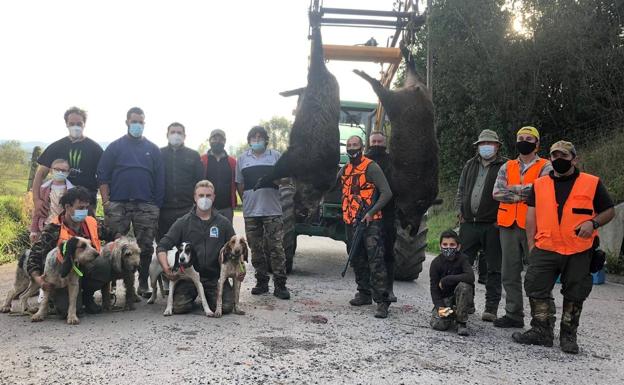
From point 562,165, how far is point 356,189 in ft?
7.21

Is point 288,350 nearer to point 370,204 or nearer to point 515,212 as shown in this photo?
point 370,204

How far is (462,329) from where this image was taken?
16.0 ft

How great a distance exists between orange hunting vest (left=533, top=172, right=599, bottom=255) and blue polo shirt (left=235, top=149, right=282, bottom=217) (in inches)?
126

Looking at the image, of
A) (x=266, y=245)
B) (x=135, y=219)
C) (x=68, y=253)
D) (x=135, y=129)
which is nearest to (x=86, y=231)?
(x=68, y=253)

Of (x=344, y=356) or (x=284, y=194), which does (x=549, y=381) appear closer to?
(x=344, y=356)

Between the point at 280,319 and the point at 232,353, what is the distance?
3.99 feet

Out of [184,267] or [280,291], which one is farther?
[280,291]

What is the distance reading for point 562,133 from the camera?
601 inches

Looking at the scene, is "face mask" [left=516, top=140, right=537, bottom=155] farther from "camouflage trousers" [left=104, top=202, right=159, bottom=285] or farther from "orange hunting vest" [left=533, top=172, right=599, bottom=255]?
"camouflage trousers" [left=104, top=202, right=159, bottom=285]

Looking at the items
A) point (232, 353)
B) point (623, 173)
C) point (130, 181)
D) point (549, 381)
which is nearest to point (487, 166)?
point (549, 381)

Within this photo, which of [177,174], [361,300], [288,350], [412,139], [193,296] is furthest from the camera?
[177,174]

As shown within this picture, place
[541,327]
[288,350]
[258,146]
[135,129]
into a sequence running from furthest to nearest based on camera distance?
[258,146] → [135,129] → [541,327] → [288,350]

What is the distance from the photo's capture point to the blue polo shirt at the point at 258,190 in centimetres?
629

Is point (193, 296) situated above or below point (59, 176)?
below
